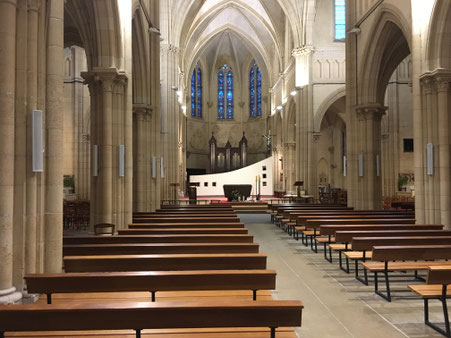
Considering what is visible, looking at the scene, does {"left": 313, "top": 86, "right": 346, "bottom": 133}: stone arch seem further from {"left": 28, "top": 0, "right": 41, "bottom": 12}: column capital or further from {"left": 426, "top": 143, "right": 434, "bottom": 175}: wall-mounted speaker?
{"left": 28, "top": 0, "right": 41, "bottom": 12}: column capital

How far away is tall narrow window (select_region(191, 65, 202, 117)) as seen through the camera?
4747 cm

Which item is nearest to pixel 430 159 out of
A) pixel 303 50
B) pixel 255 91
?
pixel 303 50

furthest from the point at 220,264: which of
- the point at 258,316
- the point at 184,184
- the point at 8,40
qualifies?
the point at 184,184

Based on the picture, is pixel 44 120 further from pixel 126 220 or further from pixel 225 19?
pixel 225 19

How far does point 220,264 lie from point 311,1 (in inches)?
996

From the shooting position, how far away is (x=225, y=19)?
41812mm

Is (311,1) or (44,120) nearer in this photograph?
(44,120)

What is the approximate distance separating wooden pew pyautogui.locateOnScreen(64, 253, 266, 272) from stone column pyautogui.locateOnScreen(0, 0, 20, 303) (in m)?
0.68

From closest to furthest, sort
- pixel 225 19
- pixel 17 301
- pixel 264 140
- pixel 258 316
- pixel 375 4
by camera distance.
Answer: pixel 258 316, pixel 17 301, pixel 375 4, pixel 225 19, pixel 264 140

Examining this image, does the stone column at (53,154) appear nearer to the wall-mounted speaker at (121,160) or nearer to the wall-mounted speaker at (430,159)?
the wall-mounted speaker at (121,160)

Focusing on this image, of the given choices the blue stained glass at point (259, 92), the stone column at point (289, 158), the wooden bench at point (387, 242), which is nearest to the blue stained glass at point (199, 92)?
the blue stained glass at point (259, 92)

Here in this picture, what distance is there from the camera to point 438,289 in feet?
16.7

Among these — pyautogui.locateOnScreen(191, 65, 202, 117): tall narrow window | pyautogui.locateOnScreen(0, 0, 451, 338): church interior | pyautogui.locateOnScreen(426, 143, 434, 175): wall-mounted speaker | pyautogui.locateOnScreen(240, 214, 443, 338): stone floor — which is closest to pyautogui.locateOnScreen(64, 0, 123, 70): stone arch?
pyautogui.locateOnScreen(0, 0, 451, 338): church interior

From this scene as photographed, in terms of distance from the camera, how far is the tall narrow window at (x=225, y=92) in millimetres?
48906
